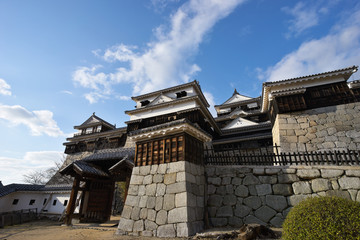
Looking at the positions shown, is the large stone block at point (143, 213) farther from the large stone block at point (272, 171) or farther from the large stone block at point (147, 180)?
the large stone block at point (272, 171)

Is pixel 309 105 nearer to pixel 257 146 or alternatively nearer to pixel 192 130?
pixel 257 146

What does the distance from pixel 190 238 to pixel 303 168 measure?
5058 millimetres

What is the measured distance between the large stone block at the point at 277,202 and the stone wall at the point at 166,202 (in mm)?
2560

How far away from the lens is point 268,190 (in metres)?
6.89

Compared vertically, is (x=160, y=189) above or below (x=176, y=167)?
below

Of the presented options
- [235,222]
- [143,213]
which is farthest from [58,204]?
[235,222]

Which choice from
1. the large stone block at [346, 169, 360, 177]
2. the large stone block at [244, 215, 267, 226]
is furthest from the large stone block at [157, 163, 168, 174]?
the large stone block at [346, 169, 360, 177]

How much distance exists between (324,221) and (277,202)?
3.47 meters

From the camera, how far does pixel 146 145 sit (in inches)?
319

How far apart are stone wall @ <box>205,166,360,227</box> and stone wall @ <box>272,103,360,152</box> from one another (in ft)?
17.7

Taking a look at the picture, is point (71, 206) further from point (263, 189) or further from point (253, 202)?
point (263, 189)

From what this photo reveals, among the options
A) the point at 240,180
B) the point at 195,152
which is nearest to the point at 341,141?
the point at 240,180

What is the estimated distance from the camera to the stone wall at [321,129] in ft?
36.1

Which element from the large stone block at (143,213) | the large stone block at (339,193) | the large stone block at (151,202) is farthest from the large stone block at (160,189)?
the large stone block at (339,193)
